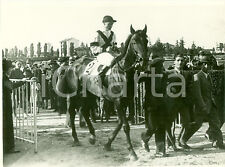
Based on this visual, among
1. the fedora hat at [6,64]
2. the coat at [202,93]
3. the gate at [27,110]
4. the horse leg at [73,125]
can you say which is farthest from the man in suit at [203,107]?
the fedora hat at [6,64]

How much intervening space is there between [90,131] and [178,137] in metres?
1.47

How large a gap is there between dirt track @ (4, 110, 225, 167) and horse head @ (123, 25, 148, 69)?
1377mm

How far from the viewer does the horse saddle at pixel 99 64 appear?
6802 mm

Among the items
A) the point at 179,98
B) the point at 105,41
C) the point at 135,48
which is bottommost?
the point at 179,98

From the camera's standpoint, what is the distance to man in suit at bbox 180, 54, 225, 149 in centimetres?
689

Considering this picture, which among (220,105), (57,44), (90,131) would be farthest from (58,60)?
(220,105)

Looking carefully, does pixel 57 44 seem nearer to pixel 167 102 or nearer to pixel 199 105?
pixel 167 102

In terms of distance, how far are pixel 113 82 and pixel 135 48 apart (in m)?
0.77

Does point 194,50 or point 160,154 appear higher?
point 194,50

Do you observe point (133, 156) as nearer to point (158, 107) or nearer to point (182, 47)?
point (158, 107)

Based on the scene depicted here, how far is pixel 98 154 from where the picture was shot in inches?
263

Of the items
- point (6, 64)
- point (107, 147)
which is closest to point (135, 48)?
point (107, 147)

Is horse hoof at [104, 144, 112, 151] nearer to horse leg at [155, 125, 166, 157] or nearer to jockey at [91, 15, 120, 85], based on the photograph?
horse leg at [155, 125, 166, 157]

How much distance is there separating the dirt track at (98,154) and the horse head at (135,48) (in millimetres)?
1377
